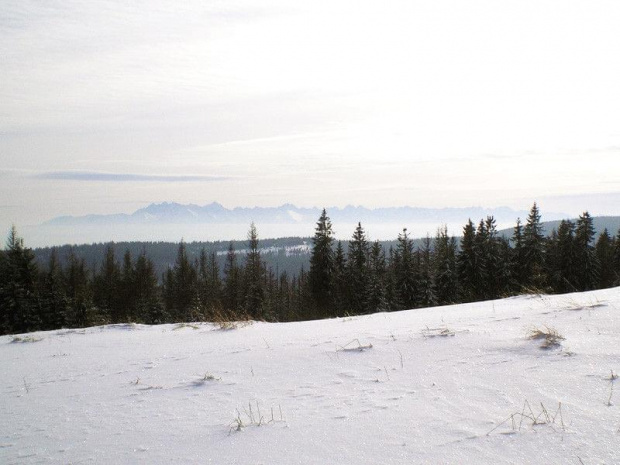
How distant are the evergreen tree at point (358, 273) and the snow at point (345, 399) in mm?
40719

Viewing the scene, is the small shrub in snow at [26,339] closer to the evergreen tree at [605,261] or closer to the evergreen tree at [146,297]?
the evergreen tree at [146,297]

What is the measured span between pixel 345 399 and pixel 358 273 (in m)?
45.7

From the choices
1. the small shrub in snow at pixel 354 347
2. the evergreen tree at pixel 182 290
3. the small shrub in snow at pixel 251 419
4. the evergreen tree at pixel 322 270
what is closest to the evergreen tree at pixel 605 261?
the evergreen tree at pixel 322 270

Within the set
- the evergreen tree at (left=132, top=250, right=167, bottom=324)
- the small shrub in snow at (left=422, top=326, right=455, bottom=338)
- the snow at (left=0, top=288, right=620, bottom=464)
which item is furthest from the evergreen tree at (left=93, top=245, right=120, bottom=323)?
the small shrub in snow at (left=422, top=326, right=455, bottom=338)

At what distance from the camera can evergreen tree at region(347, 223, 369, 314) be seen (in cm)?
4691

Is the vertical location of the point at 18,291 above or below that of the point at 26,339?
below

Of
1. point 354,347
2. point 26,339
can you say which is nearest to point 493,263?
point 354,347

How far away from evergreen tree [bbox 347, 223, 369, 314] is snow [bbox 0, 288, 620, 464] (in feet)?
134

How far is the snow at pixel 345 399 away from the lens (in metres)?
2.67

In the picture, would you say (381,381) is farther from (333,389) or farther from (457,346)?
(457,346)

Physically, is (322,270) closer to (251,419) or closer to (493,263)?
(493,263)

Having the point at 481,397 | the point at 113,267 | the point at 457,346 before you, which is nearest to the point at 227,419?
the point at 481,397

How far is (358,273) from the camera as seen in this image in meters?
48.8

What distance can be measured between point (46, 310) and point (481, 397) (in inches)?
2032
